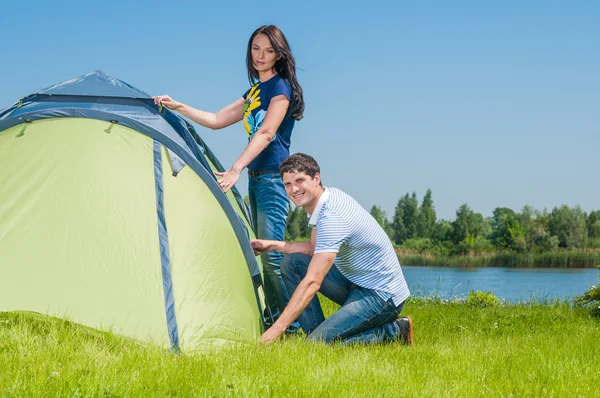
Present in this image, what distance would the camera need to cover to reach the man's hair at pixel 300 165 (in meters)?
4.45

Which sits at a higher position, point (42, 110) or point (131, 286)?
point (42, 110)

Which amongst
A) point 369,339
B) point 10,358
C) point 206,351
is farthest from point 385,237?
point 10,358

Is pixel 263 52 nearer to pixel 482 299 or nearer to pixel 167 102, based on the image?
pixel 167 102

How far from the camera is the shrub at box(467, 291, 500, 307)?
9.13 metres

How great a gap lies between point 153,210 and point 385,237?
1.61 m

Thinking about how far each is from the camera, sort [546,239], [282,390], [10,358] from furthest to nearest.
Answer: [546,239] < [10,358] < [282,390]

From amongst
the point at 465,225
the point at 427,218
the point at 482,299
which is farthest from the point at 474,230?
the point at 482,299

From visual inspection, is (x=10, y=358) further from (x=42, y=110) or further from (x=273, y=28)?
(x=273, y=28)

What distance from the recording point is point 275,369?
375cm

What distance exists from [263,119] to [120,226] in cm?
132

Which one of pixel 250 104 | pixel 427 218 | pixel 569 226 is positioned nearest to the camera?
pixel 250 104

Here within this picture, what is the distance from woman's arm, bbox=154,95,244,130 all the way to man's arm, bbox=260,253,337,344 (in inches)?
67.2

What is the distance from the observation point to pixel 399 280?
15.6ft

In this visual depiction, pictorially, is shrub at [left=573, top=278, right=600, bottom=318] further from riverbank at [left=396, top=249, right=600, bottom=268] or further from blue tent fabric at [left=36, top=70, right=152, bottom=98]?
riverbank at [left=396, top=249, right=600, bottom=268]
